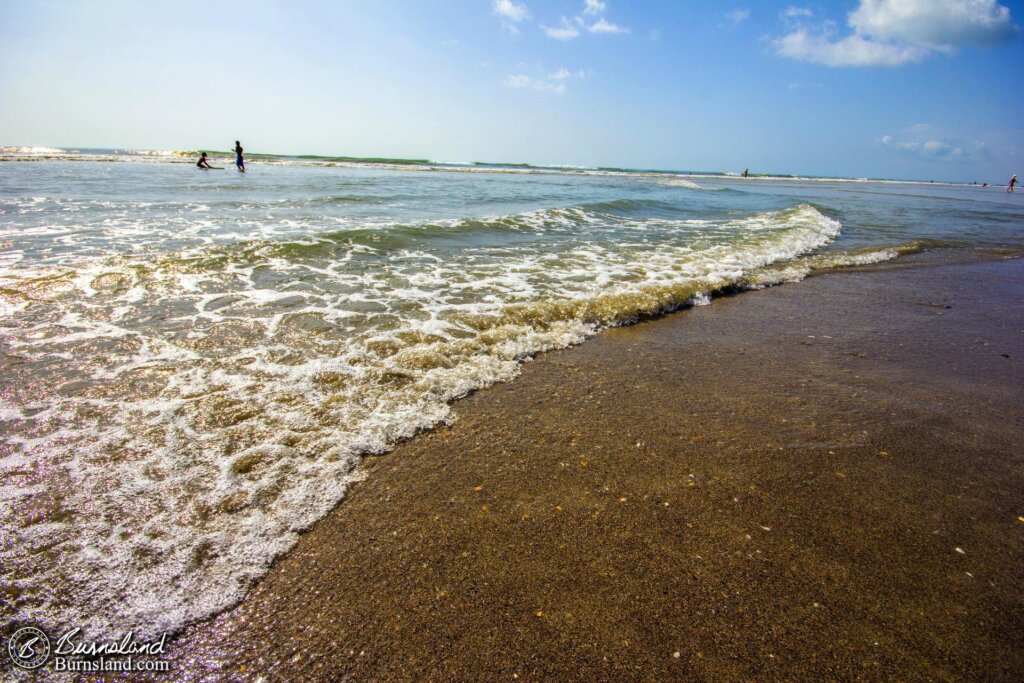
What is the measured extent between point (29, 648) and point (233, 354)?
2726 millimetres

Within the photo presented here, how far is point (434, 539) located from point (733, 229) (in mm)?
→ 14119

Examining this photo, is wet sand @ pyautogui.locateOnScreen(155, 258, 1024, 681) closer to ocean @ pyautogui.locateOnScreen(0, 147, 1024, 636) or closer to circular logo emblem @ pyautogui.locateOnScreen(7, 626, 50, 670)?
ocean @ pyautogui.locateOnScreen(0, 147, 1024, 636)

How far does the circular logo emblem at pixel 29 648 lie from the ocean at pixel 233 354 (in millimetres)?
50

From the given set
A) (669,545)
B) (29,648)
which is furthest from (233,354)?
(669,545)

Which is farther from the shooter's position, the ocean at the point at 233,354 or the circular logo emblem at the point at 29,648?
the ocean at the point at 233,354

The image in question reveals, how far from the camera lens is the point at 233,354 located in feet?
13.7

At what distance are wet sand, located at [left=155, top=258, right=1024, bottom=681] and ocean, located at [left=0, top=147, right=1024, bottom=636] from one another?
353 mm

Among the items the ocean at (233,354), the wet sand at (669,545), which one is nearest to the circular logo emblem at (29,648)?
the ocean at (233,354)

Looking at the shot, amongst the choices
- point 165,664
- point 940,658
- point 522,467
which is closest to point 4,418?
point 165,664

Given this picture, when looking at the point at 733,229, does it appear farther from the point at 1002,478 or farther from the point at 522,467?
the point at 522,467

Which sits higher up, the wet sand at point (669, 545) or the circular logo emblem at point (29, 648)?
the wet sand at point (669, 545)

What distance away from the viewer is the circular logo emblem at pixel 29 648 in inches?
67.0

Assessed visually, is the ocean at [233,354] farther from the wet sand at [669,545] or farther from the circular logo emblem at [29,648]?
the wet sand at [669,545]

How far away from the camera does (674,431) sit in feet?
10.6
